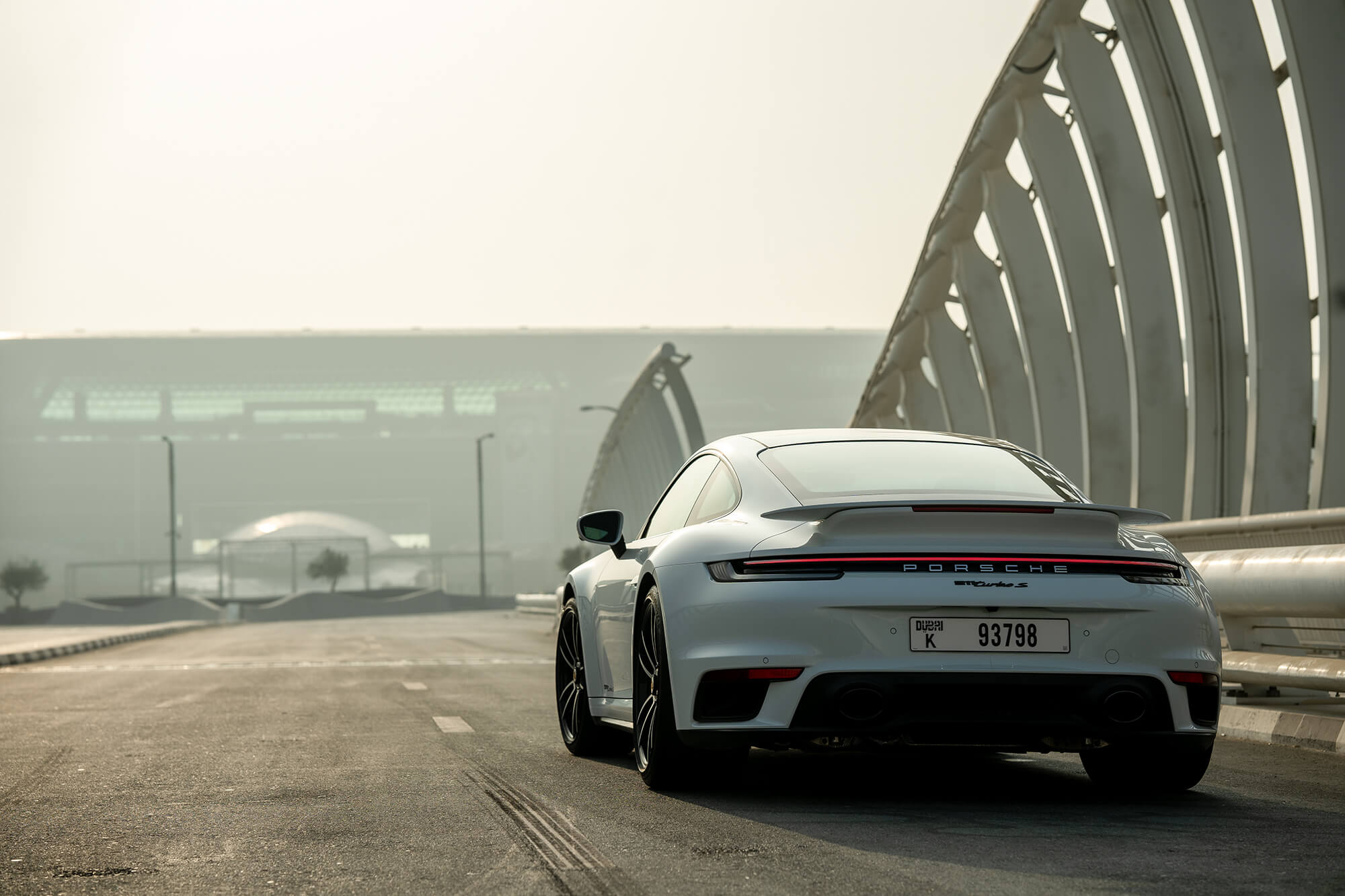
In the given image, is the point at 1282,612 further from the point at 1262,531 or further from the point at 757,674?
the point at 757,674

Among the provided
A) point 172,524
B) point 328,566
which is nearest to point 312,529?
point 328,566

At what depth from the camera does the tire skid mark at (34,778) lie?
6.45 metres

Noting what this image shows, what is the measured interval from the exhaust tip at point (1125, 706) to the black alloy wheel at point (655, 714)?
1431mm

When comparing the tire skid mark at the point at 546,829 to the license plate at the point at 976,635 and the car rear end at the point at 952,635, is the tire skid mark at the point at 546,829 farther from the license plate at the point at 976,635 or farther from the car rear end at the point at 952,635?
the license plate at the point at 976,635

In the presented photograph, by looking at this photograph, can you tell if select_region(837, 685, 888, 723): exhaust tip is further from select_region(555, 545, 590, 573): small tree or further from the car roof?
select_region(555, 545, 590, 573): small tree

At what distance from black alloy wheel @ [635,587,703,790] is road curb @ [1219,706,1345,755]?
8.32ft

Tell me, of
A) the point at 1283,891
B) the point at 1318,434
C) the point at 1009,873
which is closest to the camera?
the point at 1283,891

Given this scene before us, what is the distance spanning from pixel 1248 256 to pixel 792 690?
22.5 feet

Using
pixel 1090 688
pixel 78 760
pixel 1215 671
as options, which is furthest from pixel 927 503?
pixel 78 760

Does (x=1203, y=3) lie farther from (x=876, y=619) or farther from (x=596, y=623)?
(x=876, y=619)

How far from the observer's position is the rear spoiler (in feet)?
17.8

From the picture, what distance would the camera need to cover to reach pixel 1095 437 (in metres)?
14.8

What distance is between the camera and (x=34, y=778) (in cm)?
709

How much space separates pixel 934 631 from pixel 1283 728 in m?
3.37
